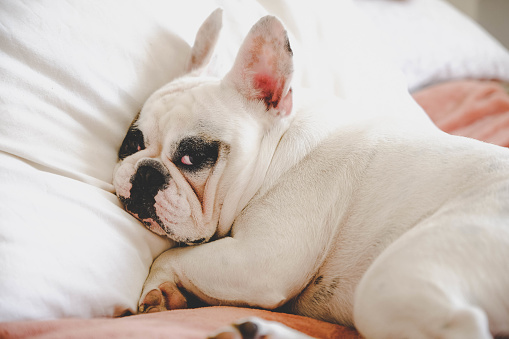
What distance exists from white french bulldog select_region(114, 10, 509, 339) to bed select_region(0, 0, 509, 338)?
2.8 inches

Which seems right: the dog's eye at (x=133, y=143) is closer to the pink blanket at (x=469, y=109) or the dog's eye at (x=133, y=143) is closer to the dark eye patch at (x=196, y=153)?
the dark eye patch at (x=196, y=153)

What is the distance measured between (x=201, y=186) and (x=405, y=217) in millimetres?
451

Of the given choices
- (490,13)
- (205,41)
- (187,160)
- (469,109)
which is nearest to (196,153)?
(187,160)

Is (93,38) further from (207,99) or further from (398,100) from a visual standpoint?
(398,100)

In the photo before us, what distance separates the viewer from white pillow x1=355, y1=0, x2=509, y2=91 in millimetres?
2492

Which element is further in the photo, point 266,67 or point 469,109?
point 469,109

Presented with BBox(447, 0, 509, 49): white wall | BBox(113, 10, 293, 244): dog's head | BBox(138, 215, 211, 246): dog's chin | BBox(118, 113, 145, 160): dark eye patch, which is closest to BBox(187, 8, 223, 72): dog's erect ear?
BBox(113, 10, 293, 244): dog's head

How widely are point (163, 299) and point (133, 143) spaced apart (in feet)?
1.23

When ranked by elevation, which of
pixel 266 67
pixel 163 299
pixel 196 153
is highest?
pixel 266 67

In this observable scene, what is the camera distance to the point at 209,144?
43.5 inches

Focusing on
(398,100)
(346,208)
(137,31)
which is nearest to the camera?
(346,208)

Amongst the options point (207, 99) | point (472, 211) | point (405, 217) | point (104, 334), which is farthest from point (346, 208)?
point (104, 334)

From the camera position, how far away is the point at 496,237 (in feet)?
2.46

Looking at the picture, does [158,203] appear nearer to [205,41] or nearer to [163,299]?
[163,299]
